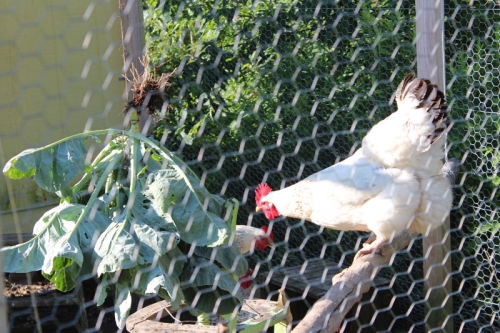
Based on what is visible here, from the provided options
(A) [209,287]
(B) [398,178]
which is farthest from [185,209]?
(B) [398,178]

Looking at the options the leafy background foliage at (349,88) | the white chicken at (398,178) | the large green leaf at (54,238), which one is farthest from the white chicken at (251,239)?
the large green leaf at (54,238)

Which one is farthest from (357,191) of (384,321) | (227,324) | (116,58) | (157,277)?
(116,58)

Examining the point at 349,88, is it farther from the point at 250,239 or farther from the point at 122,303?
the point at 122,303

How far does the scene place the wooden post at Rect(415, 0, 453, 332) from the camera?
2156mm

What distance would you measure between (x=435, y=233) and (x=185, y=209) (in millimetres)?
1176

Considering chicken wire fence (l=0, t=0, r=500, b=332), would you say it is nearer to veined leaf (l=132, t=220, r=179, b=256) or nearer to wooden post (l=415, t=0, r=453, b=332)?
wooden post (l=415, t=0, r=453, b=332)

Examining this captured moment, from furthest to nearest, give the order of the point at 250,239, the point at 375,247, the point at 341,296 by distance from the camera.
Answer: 1. the point at 250,239
2. the point at 375,247
3. the point at 341,296

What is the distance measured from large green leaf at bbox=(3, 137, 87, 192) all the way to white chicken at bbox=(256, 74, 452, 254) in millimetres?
894

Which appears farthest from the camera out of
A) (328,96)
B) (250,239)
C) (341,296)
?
(328,96)

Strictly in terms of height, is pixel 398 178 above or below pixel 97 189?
below

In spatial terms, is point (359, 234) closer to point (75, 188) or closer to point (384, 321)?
point (384, 321)

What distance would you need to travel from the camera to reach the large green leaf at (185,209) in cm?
162

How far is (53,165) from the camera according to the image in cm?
169

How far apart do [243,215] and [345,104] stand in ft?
2.79
